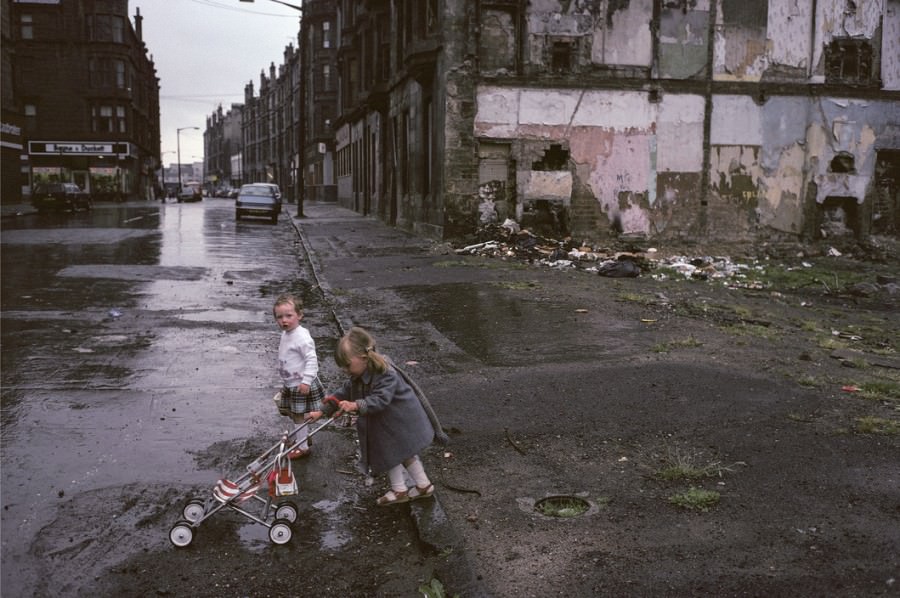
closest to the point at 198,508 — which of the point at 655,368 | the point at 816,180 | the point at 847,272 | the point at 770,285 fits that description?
the point at 655,368

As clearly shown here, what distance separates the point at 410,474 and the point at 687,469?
1.73 metres

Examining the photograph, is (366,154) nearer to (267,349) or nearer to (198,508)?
(267,349)

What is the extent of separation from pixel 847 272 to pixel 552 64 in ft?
29.1

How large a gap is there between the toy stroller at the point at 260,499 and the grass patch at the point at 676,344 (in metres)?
5.12

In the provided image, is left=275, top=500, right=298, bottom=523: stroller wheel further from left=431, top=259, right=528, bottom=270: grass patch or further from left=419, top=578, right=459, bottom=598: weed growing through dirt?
left=431, top=259, right=528, bottom=270: grass patch

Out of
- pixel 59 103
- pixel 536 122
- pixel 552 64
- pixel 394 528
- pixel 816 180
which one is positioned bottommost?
pixel 394 528

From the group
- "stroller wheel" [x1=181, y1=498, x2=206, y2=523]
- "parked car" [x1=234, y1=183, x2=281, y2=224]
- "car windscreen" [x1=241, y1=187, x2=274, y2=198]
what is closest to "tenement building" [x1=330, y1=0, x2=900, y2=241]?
"parked car" [x1=234, y1=183, x2=281, y2=224]

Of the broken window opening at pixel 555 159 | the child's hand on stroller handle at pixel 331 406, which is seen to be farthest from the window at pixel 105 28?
the child's hand on stroller handle at pixel 331 406

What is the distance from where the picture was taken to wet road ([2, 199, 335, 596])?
482cm

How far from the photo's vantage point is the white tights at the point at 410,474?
15.7 ft

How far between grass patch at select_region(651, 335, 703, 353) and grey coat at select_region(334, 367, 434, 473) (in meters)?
4.66

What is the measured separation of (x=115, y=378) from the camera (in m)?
7.67

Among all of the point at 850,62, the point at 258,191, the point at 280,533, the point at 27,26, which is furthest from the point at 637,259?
the point at 27,26

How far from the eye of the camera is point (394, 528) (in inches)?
181
